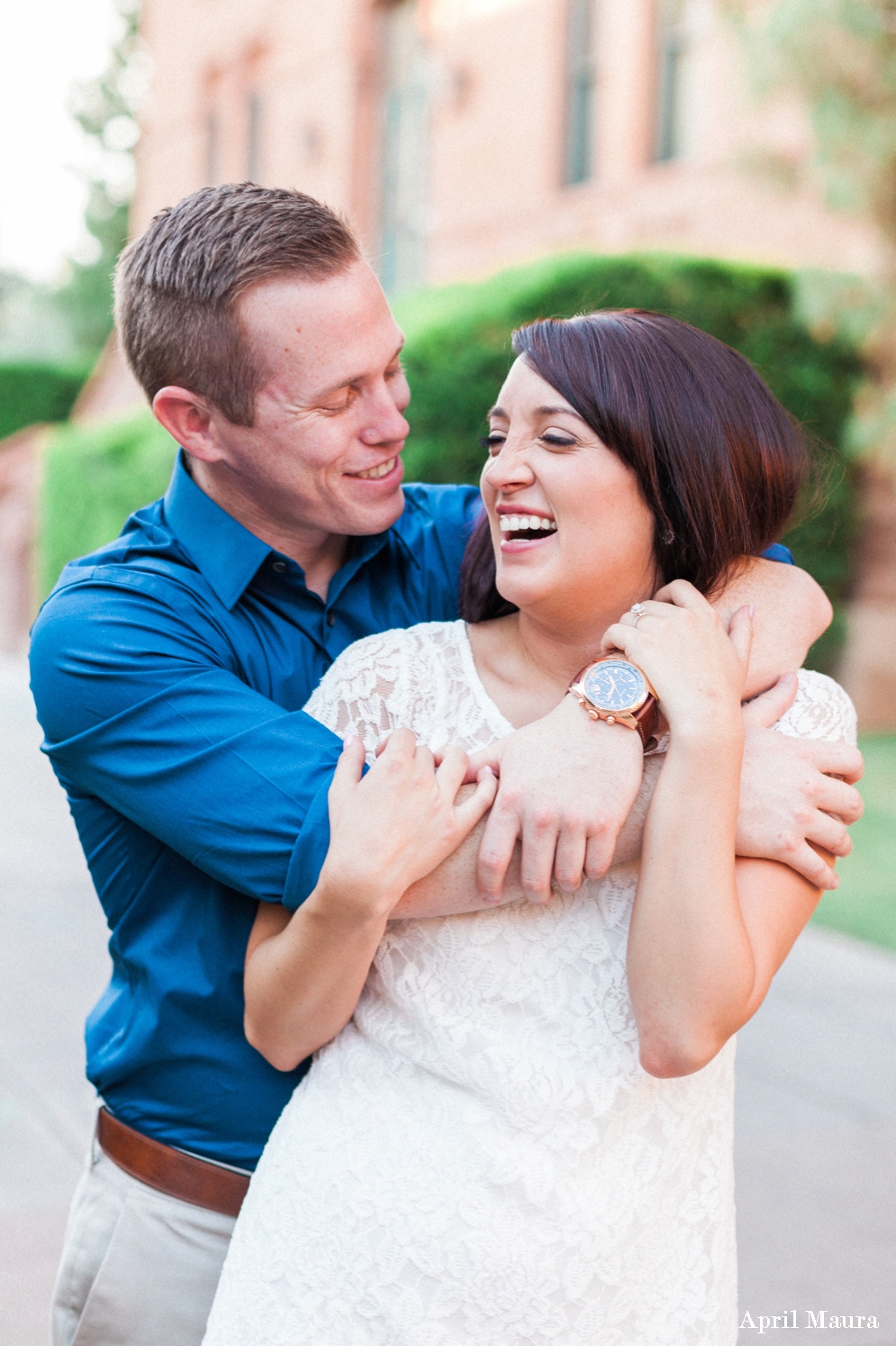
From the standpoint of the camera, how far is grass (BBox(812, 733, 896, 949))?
20.9ft

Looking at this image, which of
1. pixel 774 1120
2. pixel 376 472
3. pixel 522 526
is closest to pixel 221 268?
pixel 376 472

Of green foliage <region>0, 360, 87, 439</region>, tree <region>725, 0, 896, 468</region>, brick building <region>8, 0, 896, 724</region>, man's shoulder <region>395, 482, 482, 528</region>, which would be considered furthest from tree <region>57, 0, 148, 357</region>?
man's shoulder <region>395, 482, 482, 528</region>

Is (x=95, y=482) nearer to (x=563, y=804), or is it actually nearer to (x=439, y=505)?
(x=439, y=505)

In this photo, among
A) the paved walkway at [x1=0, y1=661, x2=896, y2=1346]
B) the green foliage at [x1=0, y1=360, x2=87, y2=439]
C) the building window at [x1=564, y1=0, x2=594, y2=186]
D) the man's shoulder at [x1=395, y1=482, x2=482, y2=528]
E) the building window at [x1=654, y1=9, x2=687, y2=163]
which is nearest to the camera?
the man's shoulder at [x1=395, y1=482, x2=482, y2=528]

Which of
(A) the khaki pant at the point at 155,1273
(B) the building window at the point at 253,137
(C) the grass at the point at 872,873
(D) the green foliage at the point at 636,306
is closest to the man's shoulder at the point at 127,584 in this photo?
(A) the khaki pant at the point at 155,1273

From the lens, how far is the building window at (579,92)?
12.6 metres

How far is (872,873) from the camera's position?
7.13 meters

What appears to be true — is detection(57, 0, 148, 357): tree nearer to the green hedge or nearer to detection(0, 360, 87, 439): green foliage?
detection(0, 360, 87, 439): green foliage

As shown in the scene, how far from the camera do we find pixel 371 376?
224 centimetres

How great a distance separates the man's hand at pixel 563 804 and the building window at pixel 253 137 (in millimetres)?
17549

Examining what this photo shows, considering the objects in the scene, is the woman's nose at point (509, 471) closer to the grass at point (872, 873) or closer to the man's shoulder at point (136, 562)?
the man's shoulder at point (136, 562)

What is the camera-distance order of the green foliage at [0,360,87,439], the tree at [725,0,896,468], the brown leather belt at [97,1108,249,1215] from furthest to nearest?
1. the green foliage at [0,360,87,439]
2. the tree at [725,0,896,468]
3. the brown leather belt at [97,1108,249,1215]

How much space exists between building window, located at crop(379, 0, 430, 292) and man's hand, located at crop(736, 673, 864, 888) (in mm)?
14127

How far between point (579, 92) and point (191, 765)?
12.5 metres
